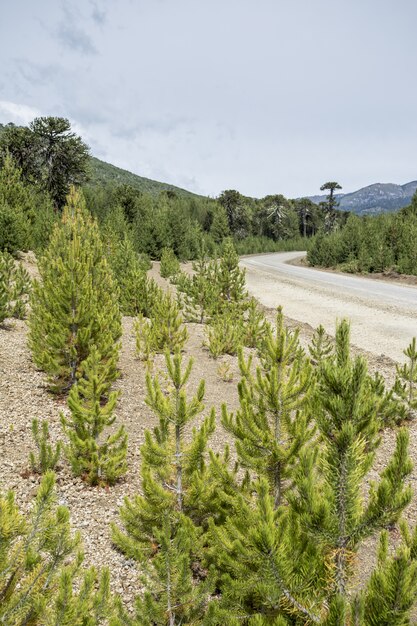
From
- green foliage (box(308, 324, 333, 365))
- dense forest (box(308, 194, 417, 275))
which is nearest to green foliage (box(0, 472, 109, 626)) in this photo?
green foliage (box(308, 324, 333, 365))

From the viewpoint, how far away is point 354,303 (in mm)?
21391

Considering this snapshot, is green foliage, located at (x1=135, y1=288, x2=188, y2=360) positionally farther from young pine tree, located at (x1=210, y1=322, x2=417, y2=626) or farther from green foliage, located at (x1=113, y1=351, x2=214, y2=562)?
young pine tree, located at (x1=210, y1=322, x2=417, y2=626)

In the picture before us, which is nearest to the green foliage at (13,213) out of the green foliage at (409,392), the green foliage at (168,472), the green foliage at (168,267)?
the green foliage at (168,267)

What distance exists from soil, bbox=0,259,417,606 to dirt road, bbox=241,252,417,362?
8.23 feet

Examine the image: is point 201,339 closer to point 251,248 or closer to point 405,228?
point 405,228

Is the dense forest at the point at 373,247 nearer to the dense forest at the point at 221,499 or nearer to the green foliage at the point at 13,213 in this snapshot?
the dense forest at the point at 221,499

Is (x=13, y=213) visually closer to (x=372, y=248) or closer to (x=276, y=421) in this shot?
(x=276, y=421)

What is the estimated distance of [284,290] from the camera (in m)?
26.8

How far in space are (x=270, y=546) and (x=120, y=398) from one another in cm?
744

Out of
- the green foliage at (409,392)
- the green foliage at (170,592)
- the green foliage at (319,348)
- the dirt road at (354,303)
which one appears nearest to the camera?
the green foliage at (170,592)

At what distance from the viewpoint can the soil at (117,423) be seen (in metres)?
4.65

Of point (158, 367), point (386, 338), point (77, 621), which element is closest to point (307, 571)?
point (77, 621)

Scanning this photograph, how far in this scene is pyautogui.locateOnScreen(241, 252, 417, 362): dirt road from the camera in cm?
1492

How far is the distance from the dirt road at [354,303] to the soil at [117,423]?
2510 mm
